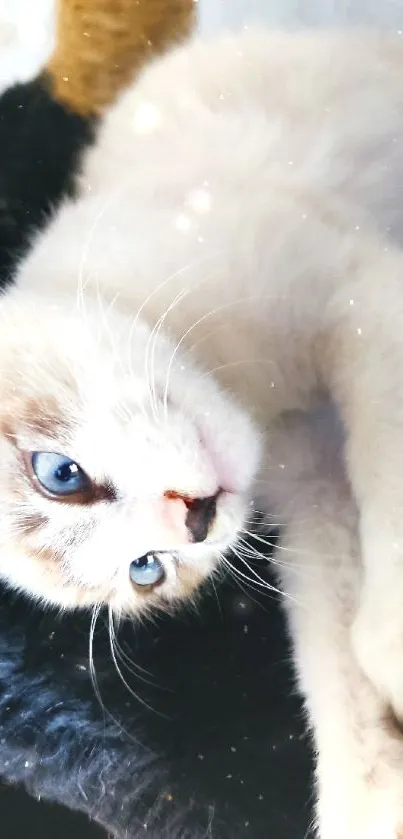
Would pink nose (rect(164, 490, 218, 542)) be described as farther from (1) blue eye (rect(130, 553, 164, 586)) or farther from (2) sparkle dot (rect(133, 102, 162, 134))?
(2) sparkle dot (rect(133, 102, 162, 134))

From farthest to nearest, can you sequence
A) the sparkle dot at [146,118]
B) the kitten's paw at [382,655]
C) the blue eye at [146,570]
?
the sparkle dot at [146,118]
the blue eye at [146,570]
the kitten's paw at [382,655]

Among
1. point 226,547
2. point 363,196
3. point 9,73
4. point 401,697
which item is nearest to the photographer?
point 401,697

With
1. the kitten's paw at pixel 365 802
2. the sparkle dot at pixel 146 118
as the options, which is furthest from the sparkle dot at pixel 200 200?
the kitten's paw at pixel 365 802

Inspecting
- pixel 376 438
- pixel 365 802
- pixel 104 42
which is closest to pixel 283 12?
pixel 104 42

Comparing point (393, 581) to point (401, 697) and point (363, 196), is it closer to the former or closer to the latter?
point (401, 697)

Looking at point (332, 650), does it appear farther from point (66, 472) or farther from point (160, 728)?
point (66, 472)

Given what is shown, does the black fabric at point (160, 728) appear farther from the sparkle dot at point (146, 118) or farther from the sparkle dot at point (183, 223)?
the sparkle dot at point (146, 118)

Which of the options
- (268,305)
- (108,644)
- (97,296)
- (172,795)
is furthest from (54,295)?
(172,795)
